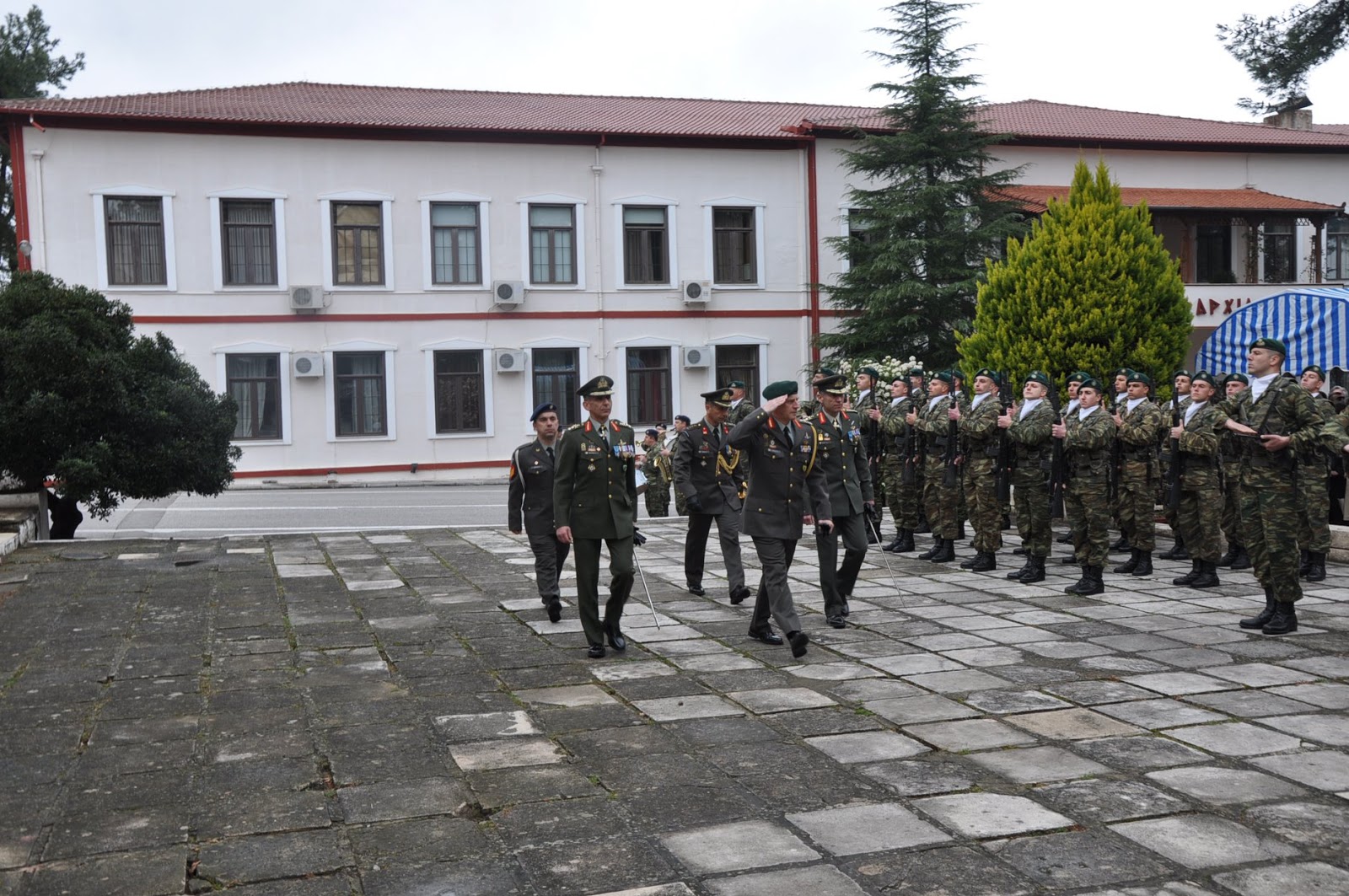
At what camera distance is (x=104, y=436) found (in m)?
14.9

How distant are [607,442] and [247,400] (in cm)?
2028

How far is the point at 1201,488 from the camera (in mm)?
11219

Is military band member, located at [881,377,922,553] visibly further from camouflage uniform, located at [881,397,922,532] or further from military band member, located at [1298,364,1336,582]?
military band member, located at [1298,364,1336,582]

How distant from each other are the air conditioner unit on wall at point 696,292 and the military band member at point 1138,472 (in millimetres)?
18016

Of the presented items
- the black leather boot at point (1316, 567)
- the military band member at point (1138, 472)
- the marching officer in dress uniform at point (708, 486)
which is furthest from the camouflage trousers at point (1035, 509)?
the marching officer in dress uniform at point (708, 486)

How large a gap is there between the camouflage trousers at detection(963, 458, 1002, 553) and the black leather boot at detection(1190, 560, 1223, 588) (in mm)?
1794

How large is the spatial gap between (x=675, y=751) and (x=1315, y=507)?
6.94 meters

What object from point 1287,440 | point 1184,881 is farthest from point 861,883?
point 1287,440

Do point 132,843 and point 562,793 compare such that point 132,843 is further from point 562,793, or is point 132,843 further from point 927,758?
point 927,758

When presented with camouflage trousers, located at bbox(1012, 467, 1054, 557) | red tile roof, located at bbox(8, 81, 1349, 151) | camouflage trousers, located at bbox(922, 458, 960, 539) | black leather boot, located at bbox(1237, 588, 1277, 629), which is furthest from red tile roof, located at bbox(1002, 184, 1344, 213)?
black leather boot, located at bbox(1237, 588, 1277, 629)

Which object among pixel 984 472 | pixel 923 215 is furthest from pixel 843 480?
pixel 923 215

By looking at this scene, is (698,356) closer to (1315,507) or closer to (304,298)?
(304,298)

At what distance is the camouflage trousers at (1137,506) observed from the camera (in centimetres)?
1138

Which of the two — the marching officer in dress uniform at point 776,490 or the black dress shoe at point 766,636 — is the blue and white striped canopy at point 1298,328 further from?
the black dress shoe at point 766,636
